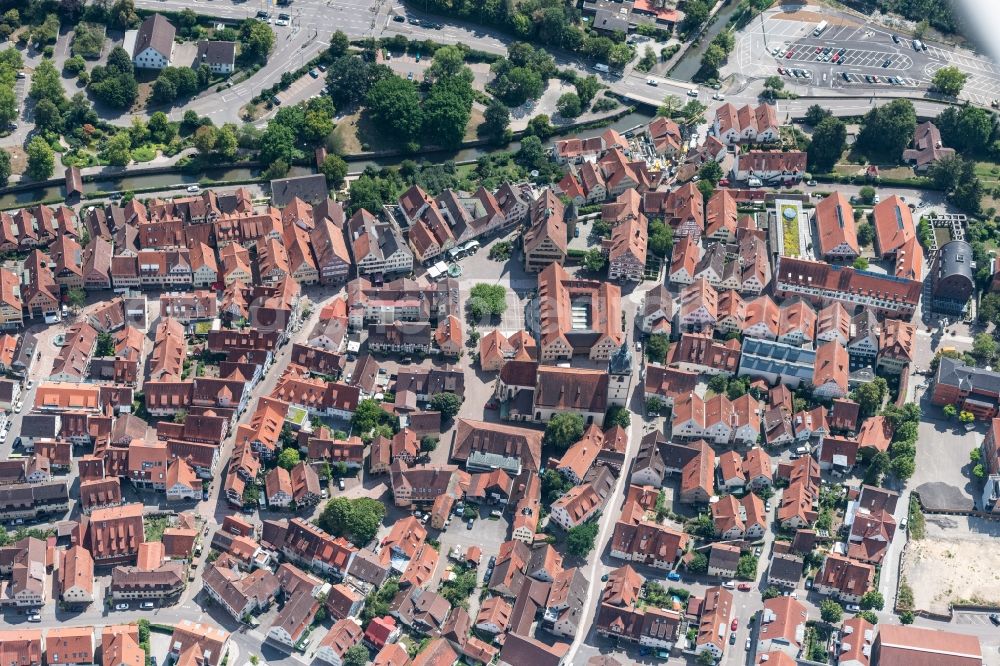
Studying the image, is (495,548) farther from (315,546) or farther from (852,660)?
(852,660)

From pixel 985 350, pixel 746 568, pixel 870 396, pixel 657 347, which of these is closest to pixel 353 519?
pixel 746 568

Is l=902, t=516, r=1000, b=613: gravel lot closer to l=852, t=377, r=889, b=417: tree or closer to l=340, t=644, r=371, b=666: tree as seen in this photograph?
l=852, t=377, r=889, b=417: tree

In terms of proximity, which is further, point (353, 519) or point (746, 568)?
point (353, 519)

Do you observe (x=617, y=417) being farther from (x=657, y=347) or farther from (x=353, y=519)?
(x=353, y=519)

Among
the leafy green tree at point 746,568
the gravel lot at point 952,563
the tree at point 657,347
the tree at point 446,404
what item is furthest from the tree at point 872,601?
the tree at point 446,404

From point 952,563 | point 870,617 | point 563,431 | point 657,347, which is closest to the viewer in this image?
point 870,617

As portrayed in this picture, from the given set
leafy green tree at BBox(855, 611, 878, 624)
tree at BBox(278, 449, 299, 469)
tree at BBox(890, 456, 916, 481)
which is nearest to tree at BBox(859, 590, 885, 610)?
leafy green tree at BBox(855, 611, 878, 624)

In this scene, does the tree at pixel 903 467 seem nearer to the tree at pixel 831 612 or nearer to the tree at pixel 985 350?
the tree at pixel 831 612
